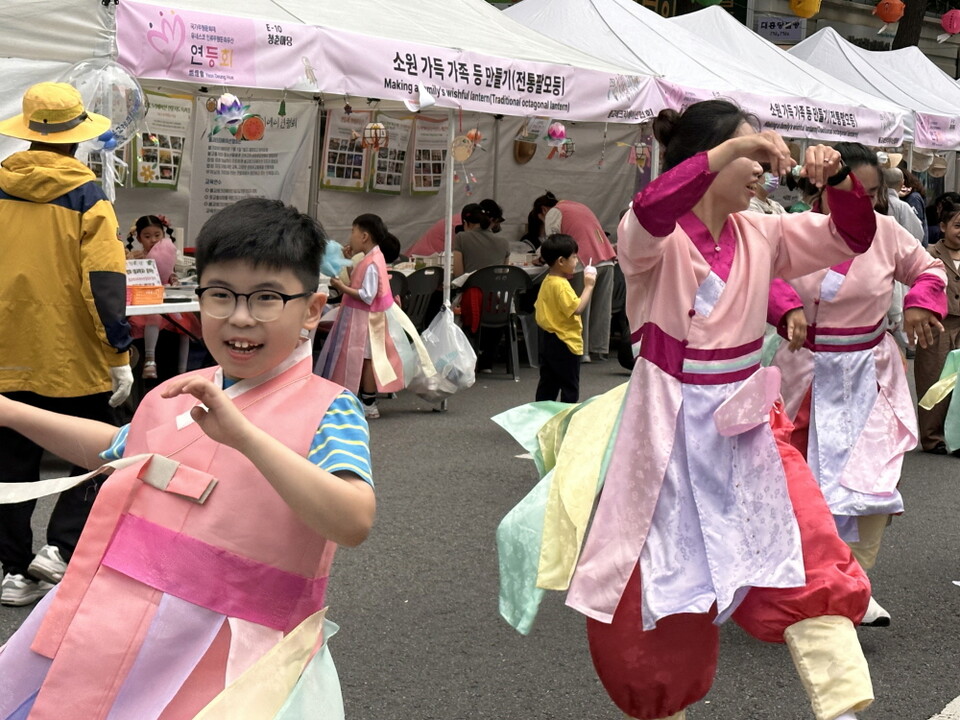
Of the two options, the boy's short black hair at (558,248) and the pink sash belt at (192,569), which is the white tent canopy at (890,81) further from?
the pink sash belt at (192,569)

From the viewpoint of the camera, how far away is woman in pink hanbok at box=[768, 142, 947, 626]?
14.9 feet

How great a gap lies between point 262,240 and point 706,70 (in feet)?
35.7

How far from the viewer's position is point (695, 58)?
41.6ft

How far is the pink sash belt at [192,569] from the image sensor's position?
78.2 inches

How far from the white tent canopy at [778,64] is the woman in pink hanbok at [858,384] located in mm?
8959

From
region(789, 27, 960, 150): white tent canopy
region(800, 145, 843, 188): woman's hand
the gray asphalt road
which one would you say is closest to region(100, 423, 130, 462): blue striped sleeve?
region(800, 145, 843, 188): woman's hand

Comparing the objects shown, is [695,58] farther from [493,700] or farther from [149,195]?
[493,700]

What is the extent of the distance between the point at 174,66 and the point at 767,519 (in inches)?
206

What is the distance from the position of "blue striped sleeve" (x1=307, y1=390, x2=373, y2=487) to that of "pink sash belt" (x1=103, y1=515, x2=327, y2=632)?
199 millimetres

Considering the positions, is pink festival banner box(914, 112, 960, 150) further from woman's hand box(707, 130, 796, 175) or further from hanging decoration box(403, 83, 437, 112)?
woman's hand box(707, 130, 796, 175)

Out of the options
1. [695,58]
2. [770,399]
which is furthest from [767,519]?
[695,58]

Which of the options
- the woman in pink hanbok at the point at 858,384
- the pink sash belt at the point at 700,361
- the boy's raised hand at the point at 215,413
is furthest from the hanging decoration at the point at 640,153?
the boy's raised hand at the point at 215,413

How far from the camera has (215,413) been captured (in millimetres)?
1753

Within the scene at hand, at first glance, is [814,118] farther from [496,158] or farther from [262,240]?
[262,240]
